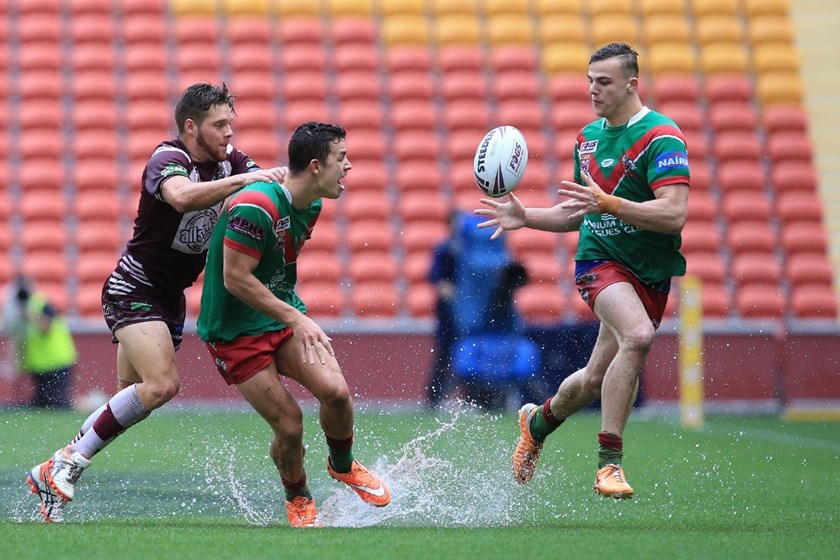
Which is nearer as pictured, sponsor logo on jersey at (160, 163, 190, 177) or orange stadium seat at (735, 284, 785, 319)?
sponsor logo on jersey at (160, 163, 190, 177)

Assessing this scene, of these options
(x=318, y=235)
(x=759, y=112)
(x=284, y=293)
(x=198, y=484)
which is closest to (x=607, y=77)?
(x=284, y=293)

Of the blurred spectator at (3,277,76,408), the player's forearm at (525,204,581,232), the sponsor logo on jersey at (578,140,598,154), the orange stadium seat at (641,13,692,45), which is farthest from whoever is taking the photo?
the orange stadium seat at (641,13,692,45)

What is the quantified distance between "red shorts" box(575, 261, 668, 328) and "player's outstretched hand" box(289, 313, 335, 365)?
61.1 inches

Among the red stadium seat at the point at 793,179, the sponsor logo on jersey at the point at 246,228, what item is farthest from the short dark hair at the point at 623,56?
the red stadium seat at the point at 793,179

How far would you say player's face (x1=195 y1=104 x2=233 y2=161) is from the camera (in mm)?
6711

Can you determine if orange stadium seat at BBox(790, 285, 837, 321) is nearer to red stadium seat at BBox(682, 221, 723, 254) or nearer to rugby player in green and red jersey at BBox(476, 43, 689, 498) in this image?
red stadium seat at BBox(682, 221, 723, 254)

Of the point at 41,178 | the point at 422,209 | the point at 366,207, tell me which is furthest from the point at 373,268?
the point at 41,178

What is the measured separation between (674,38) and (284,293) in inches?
498

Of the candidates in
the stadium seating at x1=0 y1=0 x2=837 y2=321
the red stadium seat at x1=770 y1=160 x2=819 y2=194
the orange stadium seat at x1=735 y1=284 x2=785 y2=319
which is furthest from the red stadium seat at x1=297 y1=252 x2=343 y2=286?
the red stadium seat at x1=770 y1=160 x2=819 y2=194

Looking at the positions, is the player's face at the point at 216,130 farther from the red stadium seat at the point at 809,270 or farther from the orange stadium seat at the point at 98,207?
the red stadium seat at the point at 809,270

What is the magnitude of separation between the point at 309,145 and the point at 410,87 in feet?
36.3

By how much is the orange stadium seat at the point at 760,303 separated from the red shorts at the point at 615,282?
28.8 ft

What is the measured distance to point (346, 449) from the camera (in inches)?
264

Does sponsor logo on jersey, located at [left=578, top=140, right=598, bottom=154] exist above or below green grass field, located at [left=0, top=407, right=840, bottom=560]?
above
